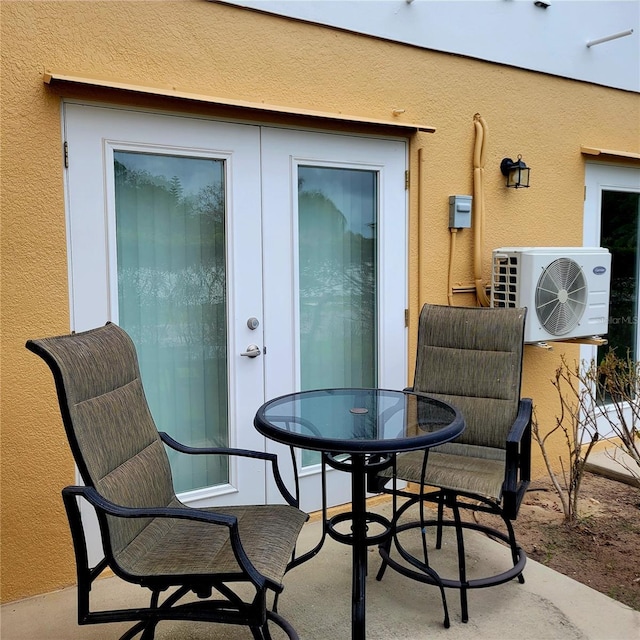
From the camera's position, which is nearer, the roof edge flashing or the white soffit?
the roof edge flashing

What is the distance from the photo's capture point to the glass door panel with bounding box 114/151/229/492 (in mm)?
2996

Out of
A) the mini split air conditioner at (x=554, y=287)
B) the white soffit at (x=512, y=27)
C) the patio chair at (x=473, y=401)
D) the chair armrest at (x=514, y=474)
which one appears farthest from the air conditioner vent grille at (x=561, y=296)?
the white soffit at (x=512, y=27)

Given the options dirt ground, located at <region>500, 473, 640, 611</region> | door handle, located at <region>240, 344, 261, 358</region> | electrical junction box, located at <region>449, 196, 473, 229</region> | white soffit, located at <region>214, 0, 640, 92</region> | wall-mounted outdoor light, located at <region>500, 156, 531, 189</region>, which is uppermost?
white soffit, located at <region>214, 0, 640, 92</region>

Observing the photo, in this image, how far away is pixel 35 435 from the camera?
2.75m

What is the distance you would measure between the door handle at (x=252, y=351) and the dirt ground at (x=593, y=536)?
178cm

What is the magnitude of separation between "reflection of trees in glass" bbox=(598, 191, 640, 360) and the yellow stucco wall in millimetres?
906

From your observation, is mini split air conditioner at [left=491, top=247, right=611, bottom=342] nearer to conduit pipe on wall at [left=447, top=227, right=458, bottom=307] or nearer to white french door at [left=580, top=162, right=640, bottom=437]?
conduit pipe on wall at [left=447, top=227, right=458, bottom=307]

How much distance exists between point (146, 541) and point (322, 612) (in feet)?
3.02

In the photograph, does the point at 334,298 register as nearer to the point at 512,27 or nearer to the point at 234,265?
the point at 234,265

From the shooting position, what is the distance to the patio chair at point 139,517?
191 centimetres

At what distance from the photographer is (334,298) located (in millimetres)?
3652

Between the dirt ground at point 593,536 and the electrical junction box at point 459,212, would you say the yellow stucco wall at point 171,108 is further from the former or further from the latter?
the dirt ground at point 593,536

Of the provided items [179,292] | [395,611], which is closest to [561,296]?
[395,611]

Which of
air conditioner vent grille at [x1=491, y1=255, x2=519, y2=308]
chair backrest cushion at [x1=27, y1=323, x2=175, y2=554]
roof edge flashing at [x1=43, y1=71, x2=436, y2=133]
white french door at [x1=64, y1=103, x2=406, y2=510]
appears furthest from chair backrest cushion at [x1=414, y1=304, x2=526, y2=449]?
chair backrest cushion at [x1=27, y1=323, x2=175, y2=554]
